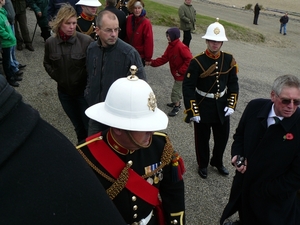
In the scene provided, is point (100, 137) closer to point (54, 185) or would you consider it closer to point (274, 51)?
point (54, 185)

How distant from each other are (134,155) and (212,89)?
2.51 m

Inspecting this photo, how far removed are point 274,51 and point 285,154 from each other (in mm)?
13980

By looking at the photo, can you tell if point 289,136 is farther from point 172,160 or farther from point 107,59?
point 107,59

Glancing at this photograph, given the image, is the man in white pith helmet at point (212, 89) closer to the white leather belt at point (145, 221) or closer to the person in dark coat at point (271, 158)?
the person in dark coat at point (271, 158)

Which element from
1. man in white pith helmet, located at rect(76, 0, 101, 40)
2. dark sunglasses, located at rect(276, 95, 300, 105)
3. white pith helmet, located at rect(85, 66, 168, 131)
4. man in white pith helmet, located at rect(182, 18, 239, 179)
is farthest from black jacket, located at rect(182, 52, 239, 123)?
white pith helmet, located at rect(85, 66, 168, 131)

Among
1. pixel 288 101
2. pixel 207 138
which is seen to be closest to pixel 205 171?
pixel 207 138

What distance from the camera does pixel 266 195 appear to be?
10.5 ft

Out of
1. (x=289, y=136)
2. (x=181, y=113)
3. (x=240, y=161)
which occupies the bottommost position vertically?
(x=181, y=113)

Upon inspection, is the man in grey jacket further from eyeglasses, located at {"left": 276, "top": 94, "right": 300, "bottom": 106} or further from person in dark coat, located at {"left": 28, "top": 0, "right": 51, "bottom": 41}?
eyeglasses, located at {"left": 276, "top": 94, "right": 300, "bottom": 106}

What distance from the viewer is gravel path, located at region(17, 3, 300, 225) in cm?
439

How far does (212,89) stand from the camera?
4.49 meters

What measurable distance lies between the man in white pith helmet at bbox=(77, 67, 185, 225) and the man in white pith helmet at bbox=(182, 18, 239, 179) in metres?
2.14

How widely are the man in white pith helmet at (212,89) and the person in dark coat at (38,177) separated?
3819 mm

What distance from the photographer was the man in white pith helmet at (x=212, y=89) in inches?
173
